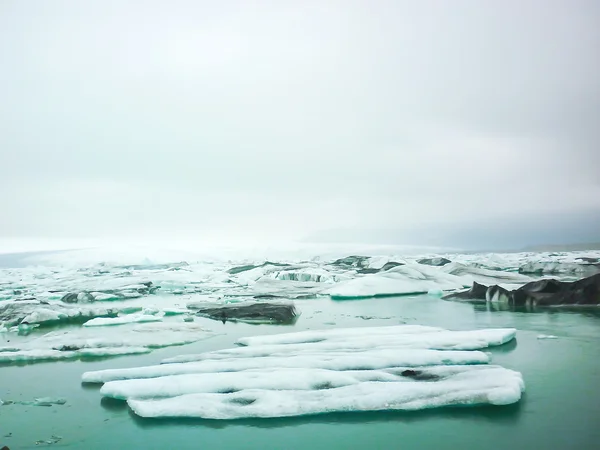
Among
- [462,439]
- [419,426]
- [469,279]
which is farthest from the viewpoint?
[469,279]

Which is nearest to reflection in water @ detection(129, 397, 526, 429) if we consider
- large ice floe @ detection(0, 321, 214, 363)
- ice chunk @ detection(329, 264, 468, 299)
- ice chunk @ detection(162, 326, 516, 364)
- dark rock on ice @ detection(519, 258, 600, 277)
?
ice chunk @ detection(162, 326, 516, 364)

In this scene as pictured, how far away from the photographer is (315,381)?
627cm

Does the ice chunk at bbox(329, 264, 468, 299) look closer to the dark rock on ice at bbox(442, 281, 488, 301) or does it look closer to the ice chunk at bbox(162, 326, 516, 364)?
the dark rock on ice at bbox(442, 281, 488, 301)

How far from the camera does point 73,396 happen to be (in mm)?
6777

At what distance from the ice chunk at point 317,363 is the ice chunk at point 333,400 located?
106cm

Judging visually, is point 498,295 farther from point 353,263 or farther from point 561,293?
point 353,263

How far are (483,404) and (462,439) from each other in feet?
3.11

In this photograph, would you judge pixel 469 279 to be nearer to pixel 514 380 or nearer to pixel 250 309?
pixel 250 309

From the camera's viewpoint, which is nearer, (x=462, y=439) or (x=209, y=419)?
(x=462, y=439)

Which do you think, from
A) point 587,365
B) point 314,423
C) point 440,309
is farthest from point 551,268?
point 314,423

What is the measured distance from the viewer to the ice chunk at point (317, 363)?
7086 mm

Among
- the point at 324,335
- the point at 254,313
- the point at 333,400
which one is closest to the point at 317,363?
the point at 333,400

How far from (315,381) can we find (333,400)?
0.59 m

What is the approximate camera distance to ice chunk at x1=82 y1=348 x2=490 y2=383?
23.2ft
